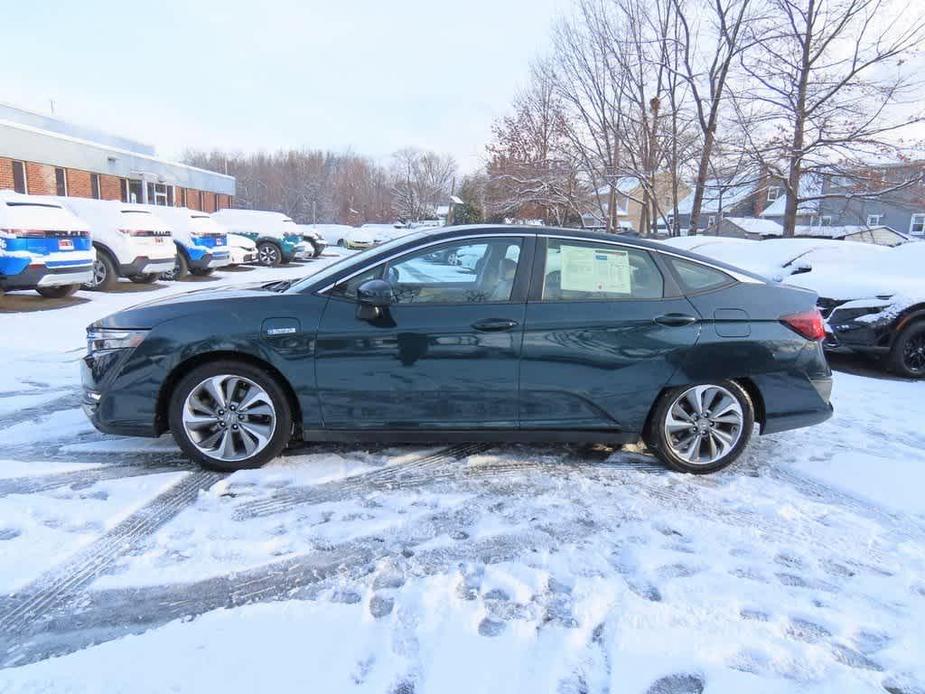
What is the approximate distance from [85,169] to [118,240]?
21151 mm

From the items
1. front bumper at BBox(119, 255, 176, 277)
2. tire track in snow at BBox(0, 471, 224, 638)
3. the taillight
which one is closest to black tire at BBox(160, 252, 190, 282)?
front bumper at BBox(119, 255, 176, 277)

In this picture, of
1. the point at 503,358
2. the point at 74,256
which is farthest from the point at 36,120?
the point at 503,358

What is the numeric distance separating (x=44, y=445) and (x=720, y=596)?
13.6ft

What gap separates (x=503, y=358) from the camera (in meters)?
3.47

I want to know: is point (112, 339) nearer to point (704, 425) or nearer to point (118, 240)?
point (704, 425)

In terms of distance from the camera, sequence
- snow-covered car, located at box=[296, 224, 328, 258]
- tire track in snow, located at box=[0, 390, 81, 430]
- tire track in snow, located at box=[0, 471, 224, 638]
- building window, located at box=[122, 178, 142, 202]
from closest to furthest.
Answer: tire track in snow, located at box=[0, 471, 224, 638] → tire track in snow, located at box=[0, 390, 81, 430] → snow-covered car, located at box=[296, 224, 328, 258] → building window, located at box=[122, 178, 142, 202]

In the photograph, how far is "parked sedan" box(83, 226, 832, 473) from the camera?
345cm

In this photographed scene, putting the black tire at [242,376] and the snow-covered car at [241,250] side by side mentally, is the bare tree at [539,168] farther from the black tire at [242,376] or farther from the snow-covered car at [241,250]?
the black tire at [242,376]

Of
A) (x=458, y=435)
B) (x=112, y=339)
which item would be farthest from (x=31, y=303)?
(x=458, y=435)

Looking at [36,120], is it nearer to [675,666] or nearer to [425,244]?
[425,244]

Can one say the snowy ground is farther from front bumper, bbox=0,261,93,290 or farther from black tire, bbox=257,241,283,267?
black tire, bbox=257,241,283,267

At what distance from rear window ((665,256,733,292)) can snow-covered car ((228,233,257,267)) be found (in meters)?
15.4

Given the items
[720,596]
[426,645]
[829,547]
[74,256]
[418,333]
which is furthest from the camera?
[74,256]

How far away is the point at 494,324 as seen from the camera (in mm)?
3467
